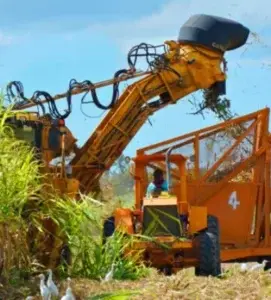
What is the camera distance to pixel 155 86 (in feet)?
57.4

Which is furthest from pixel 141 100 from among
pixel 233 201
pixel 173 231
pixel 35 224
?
pixel 35 224

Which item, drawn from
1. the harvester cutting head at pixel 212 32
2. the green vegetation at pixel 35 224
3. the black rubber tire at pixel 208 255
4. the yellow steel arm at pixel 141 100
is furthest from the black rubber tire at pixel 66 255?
the harvester cutting head at pixel 212 32

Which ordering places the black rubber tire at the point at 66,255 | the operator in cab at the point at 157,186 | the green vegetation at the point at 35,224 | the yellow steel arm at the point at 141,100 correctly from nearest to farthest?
the green vegetation at the point at 35,224 → the black rubber tire at the point at 66,255 → the operator in cab at the point at 157,186 → the yellow steel arm at the point at 141,100

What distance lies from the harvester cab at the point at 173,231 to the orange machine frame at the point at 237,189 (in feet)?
7.18

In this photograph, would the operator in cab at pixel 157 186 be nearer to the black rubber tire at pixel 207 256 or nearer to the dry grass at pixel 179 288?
the black rubber tire at pixel 207 256

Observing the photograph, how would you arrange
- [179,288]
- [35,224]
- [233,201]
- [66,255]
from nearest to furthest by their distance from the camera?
[179,288]
[35,224]
[66,255]
[233,201]

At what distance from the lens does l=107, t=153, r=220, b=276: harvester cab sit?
13234 millimetres

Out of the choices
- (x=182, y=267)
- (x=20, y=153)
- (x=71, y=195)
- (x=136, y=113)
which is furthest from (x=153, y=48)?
(x=20, y=153)

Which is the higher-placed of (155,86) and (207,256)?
(155,86)

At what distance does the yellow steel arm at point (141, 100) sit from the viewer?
16.7 m

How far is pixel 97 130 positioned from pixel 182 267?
4.33 metres

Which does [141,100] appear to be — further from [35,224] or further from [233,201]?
[35,224]

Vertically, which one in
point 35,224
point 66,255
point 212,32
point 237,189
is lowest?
point 66,255

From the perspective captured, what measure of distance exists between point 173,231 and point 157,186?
113cm
